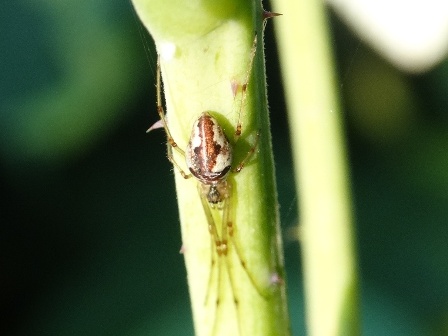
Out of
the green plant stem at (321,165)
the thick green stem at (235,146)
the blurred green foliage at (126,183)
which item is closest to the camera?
the thick green stem at (235,146)

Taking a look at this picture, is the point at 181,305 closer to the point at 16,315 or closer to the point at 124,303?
the point at 124,303

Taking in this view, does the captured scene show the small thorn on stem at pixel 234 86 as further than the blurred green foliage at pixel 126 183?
No

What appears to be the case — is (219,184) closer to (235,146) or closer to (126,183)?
(235,146)

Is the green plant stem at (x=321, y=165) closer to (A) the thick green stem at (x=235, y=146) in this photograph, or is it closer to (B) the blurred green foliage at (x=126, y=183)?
(A) the thick green stem at (x=235, y=146)

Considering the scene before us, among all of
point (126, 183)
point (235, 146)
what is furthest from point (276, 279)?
point (126, 183)

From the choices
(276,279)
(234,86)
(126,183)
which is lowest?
(276,279)

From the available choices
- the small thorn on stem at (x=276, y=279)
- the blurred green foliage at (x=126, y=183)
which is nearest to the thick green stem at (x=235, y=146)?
the small thorn on stem at (x=276, y=279)
